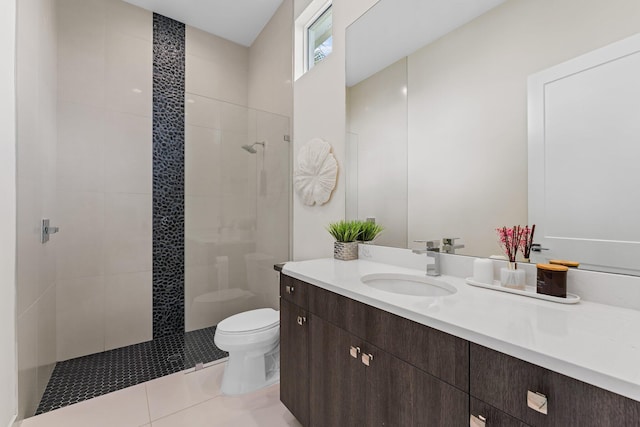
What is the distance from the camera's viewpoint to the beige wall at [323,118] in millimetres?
→ 1893

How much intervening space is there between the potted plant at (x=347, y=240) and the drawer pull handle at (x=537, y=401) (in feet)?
3.88

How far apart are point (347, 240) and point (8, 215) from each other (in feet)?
5.40

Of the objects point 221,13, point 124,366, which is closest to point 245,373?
point 124,366

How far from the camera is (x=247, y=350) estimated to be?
1.81 metres

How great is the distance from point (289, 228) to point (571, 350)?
2.06 m

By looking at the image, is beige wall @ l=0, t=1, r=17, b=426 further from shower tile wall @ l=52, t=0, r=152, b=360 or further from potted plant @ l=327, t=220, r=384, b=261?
potted plant @ l=327, t=220, r=384, b=261

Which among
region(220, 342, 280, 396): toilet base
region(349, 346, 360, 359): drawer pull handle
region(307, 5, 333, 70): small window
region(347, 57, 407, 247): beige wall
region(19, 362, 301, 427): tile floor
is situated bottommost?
region(19, 362, 301, 427): tile floor

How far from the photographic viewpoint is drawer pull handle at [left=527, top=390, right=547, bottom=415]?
22.3 inches

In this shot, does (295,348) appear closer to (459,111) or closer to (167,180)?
(459,111)

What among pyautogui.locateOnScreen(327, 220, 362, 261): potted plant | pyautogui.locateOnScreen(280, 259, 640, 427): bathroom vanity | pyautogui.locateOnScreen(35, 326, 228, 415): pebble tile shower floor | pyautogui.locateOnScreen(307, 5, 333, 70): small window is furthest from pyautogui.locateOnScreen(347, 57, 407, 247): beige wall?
pyautogui.locateOnScreen(35, 326, 228, 415): pebble tile shower floor

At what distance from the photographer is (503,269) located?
1045 millimetres

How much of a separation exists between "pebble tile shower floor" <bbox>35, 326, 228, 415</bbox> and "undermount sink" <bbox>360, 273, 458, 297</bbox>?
155 centimetres

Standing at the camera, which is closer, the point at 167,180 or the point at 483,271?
the point at 483,271

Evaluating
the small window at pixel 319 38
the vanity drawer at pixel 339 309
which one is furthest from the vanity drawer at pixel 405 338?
the small window at pixel 319 38
